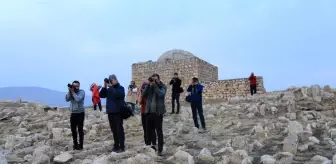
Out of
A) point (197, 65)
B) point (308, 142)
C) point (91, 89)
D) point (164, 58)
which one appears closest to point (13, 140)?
point (91, 89)

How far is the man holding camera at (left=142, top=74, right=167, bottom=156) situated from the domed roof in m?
21.0

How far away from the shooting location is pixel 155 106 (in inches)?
252

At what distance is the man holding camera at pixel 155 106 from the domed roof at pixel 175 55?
20956 mm

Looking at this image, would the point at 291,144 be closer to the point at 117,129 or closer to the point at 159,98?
the point at 159,98

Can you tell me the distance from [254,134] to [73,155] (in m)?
3.89

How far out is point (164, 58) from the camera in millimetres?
28016

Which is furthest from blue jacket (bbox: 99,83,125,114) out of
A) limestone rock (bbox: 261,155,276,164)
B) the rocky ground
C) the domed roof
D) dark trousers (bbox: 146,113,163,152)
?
the domed roof

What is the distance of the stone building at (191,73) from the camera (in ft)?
75.2

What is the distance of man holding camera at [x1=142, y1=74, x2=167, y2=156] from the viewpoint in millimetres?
6397

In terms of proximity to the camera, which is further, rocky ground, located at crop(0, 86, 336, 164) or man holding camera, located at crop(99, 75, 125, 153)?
man holding camera, located at crop(99, 75, 125, 153)

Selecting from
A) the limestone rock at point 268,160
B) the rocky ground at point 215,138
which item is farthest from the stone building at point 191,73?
the limestone rock at point 268,160

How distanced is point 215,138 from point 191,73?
54.3 feet

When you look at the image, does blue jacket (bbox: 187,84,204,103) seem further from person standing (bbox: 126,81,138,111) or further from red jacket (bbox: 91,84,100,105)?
red jacket (bbox: 91,84,100,105)

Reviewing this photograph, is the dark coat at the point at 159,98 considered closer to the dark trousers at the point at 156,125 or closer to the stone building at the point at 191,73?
the dark trousers at the point at 156,125
